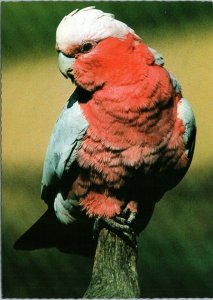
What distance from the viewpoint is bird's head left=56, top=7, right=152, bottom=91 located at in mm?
2262

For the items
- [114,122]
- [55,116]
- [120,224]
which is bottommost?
[120,224]

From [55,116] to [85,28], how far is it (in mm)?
639

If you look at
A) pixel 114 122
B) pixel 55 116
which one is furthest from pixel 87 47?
pixel 55 116

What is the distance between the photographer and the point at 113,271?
241 cm

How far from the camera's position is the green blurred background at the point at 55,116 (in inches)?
111

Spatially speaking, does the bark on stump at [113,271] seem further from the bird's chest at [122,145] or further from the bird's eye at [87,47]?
the bird's eye at [87,47]

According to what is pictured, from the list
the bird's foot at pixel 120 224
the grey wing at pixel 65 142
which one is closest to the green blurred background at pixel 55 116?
the grey wing at pixel 65 142

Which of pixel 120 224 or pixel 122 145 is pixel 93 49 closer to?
pixel 122 145

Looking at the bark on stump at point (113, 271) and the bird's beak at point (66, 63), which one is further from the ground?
the bird's beak at point (66, 63)

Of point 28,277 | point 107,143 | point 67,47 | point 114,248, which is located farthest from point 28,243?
point 67,47

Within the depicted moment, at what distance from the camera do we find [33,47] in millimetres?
2855

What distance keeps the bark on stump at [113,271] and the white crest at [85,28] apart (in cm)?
67

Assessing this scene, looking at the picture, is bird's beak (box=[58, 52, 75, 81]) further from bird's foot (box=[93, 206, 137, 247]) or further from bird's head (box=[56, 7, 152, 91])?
bird's foot (box=[93, 206, 137, 247])

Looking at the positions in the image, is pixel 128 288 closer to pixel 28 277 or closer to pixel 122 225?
pixel 122 225
